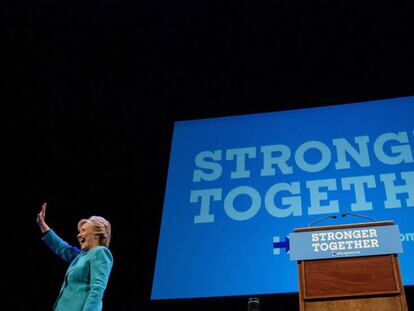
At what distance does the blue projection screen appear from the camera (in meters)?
4.53

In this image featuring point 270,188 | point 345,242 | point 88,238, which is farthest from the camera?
point 270,188

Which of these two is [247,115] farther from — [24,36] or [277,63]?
[24,36]

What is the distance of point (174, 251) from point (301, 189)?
1.18 metres

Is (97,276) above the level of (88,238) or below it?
below

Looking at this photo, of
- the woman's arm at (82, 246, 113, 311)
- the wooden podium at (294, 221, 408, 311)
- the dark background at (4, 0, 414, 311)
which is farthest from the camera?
the dark background at (4, 0, 414, 311)

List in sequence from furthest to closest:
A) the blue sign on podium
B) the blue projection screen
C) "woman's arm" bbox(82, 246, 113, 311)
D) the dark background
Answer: the dark background → the blue projection screen → the blue sign on podium → "woman's arm" bbox(82, 246, 113, 311)

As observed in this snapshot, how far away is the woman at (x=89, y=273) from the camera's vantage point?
2.18 meters

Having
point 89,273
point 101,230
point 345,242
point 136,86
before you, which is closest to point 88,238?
point 101,230

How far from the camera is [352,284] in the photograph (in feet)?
7.98

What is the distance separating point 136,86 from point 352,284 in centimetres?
395

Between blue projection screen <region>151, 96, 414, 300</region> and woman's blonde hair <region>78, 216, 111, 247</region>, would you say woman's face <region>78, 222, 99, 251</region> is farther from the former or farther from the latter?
blue projection screen <region>151, 96, 414, 300</region>

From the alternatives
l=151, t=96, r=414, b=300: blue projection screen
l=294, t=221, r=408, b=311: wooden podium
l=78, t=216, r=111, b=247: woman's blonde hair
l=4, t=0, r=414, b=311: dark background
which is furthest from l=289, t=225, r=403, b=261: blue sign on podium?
l=4, t=0, r=414, b=311: dark background

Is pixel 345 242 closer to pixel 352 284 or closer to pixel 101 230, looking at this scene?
pixel 352 284

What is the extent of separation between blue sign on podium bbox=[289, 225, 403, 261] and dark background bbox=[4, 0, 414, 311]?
96.2 inches
